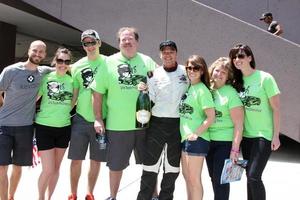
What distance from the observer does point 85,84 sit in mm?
5090

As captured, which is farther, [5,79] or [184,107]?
[5,79]

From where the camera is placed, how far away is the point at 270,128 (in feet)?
14.3

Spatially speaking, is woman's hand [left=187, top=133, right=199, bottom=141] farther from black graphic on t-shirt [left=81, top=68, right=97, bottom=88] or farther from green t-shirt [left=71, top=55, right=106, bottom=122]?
black graphic on t-shirt [left=81, top=68, right=97, bottom=88]

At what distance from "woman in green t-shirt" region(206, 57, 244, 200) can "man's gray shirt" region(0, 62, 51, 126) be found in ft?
6.95

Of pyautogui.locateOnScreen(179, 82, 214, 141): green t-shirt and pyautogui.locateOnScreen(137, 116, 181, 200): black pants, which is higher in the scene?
pyautogui.locateOnScreen(179, 82, 214, 141): green t-shirt

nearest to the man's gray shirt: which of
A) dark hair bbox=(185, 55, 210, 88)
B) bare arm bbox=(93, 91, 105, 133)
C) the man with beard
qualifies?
the man with beard

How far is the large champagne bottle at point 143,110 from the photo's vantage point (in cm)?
461

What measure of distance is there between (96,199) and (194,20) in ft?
17.3

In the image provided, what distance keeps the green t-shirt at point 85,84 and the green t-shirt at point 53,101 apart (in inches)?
6.9

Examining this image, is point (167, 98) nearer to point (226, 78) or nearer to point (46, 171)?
point (226, 78)

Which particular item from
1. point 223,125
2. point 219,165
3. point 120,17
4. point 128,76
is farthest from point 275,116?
point 120,17

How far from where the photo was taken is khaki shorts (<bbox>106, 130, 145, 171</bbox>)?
4.85 metres

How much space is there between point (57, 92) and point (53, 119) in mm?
331

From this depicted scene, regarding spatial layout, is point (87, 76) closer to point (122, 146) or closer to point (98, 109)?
point (98, 109)
